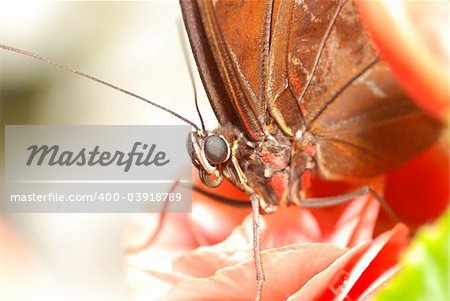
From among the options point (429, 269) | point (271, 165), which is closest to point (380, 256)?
point (271, 165)

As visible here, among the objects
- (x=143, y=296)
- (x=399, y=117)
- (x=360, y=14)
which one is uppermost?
(x=360, y=14)

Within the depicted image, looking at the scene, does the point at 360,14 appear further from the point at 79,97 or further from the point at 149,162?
the point at 79,97

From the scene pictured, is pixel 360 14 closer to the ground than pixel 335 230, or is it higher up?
higher up

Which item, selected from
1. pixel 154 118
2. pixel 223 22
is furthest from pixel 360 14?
pixel 154 118

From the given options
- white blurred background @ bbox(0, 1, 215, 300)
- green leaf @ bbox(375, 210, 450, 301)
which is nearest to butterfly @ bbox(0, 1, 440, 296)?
green leaf @ bbox(375, 210, 450, 301)

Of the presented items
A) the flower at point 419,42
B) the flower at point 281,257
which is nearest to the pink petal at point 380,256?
the flower at point 281,257

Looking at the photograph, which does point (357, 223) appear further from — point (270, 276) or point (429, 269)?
point (429, 269)

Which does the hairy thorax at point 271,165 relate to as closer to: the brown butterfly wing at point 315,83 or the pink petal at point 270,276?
the brown butterfly wing at point 315,83

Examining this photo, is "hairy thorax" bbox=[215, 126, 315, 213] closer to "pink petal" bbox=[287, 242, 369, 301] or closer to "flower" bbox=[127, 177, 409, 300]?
"flower" bbox=[127, 177, 409, 300]
